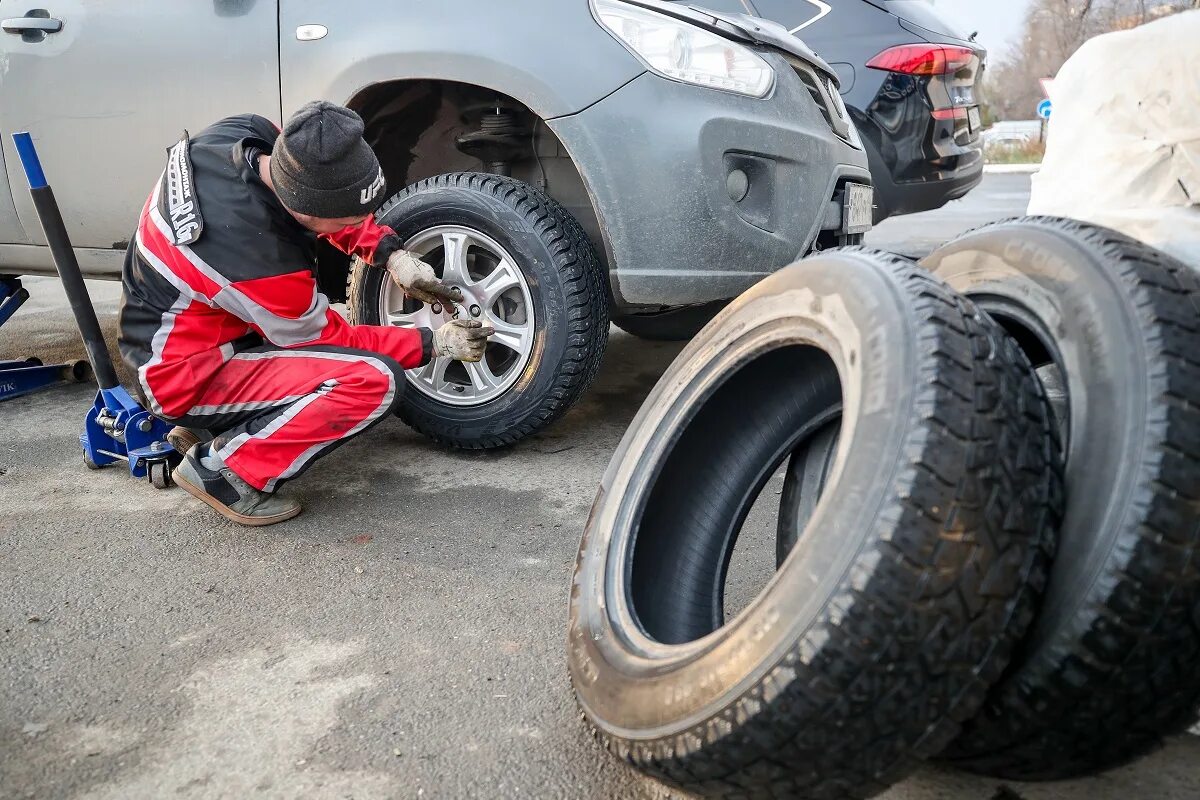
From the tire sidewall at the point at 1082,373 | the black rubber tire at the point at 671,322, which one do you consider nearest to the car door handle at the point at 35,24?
the black rubber tire at the point at 671,322

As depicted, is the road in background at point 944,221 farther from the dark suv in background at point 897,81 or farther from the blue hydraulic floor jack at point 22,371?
the blue hydraulic floor jack at point 22,371

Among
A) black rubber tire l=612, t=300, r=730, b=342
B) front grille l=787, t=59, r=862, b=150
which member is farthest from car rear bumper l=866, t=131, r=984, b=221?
front grille l=787, t=59, r=862, b=150

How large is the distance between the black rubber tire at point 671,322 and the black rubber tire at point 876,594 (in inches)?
82.2

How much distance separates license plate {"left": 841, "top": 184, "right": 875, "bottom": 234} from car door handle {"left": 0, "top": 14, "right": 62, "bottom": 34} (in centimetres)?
272

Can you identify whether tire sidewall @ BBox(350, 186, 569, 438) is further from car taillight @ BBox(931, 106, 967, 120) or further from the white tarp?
car taillight @ BBox(931, 106, 967, 120)

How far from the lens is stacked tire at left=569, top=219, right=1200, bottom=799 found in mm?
1296

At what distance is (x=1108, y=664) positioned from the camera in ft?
4.43

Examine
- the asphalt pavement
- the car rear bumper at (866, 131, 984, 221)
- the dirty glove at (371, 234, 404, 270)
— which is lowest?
the asphalt pavement

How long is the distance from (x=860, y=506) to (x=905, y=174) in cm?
387

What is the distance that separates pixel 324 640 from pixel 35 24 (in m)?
2.63

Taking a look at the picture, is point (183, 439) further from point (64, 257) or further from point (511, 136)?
point (511, 136)

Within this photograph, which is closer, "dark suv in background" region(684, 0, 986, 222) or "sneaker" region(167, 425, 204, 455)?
"sneaker" region(167, 425, 204, 455)

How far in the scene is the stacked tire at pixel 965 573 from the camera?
1.30 m

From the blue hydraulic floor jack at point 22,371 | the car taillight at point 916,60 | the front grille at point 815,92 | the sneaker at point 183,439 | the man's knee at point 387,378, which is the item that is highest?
the front grille at point 815,92
